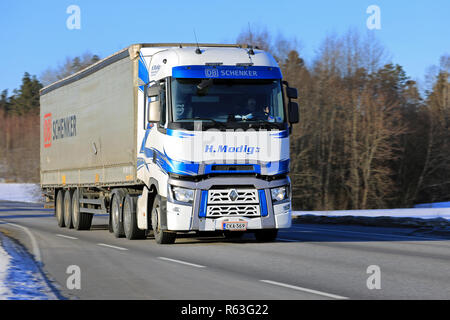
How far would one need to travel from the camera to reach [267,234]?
1727 centimetres

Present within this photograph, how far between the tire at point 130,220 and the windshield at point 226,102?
3.55 meters

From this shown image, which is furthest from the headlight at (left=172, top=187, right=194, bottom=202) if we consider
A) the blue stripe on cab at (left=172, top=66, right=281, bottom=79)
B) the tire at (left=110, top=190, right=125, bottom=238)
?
the tire at (left=110, top=190, right=125, bottom=238)

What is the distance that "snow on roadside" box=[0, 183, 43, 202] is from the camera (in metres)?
71.5

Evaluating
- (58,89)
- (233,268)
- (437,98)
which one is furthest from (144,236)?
(437,98)

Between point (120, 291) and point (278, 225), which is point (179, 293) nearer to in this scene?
point (120, 291)

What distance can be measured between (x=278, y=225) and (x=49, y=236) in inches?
303

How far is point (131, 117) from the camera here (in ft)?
57.8

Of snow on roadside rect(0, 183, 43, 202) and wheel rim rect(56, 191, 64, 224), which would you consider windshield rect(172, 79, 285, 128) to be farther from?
snow on roadside rect(0, 183, 43, 202)

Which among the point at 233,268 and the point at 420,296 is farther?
the point at 233,268

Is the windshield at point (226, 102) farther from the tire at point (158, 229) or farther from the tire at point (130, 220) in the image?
the tire at point (130, 220)

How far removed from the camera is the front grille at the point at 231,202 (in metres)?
15.0

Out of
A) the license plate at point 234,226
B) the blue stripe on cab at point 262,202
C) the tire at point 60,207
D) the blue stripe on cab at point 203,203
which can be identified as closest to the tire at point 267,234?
the blue stripe on cab at point 262,202

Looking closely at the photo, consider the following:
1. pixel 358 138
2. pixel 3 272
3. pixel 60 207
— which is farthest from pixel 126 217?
pixel 358 138

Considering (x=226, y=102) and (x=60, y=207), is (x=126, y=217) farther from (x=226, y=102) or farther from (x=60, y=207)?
(x=60, y=207)
